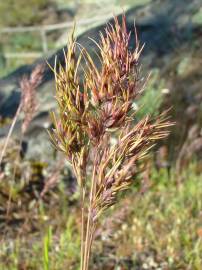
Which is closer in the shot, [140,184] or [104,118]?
[104,118]

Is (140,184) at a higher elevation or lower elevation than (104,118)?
higher

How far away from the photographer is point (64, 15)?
30.5 m

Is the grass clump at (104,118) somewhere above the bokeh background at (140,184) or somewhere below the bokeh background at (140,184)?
below

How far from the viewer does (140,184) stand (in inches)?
184

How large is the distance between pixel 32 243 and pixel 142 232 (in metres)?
0.71

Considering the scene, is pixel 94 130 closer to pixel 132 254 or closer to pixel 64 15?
pixel 132 254

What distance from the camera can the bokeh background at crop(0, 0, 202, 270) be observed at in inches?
152

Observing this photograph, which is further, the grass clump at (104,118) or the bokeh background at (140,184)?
the bokeh background at (140,184)

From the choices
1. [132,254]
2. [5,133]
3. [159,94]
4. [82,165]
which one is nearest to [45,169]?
[5,133]

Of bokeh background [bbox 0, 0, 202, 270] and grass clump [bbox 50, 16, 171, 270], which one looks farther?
bokeh background [bbox 0, 0, 202, 270]

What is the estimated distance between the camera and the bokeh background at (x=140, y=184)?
3.87 meters

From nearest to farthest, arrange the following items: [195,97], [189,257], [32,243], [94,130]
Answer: [94,130]
[189,257]
[32,243]
[195,97]

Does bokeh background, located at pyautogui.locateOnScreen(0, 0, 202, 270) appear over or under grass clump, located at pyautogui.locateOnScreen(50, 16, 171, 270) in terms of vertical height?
over

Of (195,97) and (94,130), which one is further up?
(195,97)
